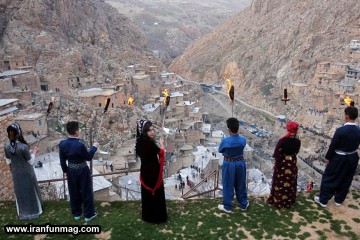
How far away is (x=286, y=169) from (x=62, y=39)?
1658 inches

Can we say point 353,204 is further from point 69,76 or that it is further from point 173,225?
point 69,76

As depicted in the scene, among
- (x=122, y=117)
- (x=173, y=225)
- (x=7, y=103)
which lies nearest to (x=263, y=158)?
(x=122, y=117)

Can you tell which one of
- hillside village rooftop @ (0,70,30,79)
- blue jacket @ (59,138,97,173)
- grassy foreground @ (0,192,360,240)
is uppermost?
hillside village rooftop @ (0,70,30,79)

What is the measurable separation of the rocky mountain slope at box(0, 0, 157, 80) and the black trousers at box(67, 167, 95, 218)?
102 ft

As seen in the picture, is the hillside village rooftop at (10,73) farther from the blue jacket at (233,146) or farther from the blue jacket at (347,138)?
the blue jacket at (347,138)

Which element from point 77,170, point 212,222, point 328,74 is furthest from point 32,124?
point 328,74

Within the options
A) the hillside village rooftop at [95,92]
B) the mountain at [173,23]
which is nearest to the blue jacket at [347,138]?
the hillside village rooftop at [95,92]

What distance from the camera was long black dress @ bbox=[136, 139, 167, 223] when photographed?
Answer: 586 centimetres

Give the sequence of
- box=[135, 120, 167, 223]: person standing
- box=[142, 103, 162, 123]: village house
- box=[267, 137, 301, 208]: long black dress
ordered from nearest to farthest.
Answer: box=[135, 120, 167, 223]: person standing
box=[267, 137, 301, 208]: long black dress
box=[142, 103, 162, 123]: village house

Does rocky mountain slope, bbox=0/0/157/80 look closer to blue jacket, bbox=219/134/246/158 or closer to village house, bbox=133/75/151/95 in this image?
village house, bbox=133/75/151/95

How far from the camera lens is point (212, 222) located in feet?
20.6

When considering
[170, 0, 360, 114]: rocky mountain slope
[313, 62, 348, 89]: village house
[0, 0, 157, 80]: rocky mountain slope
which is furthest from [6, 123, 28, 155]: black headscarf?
[170, 0, 360, 114]: rocky mountain slope

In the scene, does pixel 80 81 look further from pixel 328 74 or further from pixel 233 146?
pixel 328 74

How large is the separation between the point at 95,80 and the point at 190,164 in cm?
1883
